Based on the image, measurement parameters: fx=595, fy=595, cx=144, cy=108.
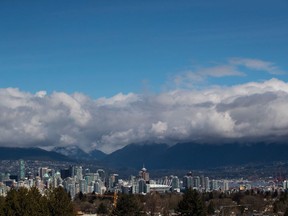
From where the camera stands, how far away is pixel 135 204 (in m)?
58.0

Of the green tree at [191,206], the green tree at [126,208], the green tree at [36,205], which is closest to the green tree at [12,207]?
the green tree at [36,205]

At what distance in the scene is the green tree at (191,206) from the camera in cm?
4853

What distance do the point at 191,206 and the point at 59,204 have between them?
12.6 metres

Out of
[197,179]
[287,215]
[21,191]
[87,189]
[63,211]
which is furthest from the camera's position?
[197,179]

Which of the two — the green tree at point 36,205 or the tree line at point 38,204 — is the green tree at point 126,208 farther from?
the green tree at point 36,205

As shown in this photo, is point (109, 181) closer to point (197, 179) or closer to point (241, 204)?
point (197, 179)

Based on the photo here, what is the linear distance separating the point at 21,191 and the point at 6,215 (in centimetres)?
216

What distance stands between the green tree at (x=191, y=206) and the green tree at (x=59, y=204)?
1148cm

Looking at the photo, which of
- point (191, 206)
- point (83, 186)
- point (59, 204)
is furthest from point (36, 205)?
point (83, 186)

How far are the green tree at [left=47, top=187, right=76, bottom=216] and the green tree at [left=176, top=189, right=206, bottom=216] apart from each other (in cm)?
1148

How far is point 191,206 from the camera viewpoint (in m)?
48.6

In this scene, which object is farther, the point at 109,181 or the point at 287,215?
the point at 109,181

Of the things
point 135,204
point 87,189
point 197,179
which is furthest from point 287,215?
point 197,179

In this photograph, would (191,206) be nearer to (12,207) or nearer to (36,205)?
(36,205)
